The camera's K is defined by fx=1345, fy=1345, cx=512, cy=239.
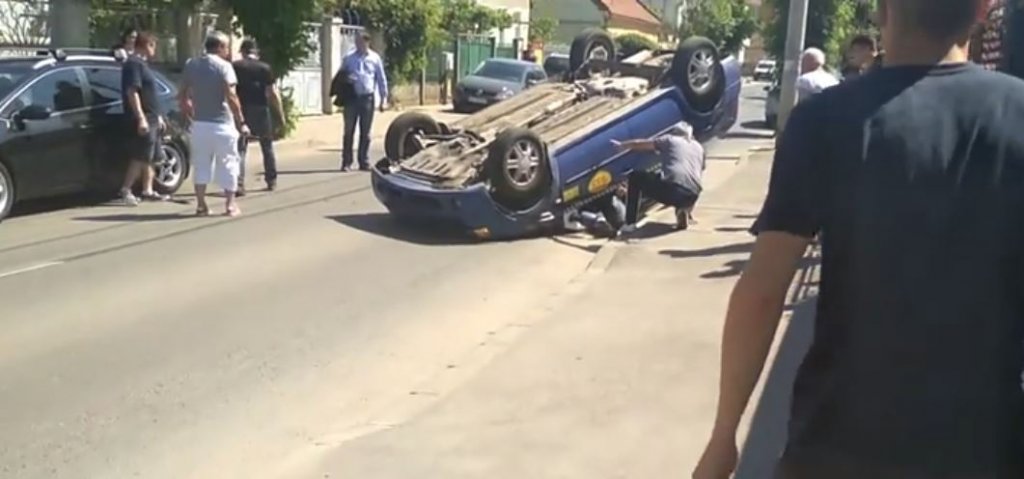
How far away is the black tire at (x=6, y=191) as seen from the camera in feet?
40.4

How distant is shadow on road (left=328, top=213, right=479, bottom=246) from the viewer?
480 inches

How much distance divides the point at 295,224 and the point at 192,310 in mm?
4000

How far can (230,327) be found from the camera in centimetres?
848

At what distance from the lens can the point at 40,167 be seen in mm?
12844

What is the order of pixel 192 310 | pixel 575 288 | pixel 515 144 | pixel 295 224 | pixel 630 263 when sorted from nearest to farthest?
1. pixel 192 310
2. pixel 575 288
3. pixel 630 263
4. pixel 515 144
5. pixel 295 224

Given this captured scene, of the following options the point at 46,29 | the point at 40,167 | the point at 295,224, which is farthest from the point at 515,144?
the point at 46,29

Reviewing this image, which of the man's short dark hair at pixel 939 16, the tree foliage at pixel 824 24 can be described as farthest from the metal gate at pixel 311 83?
the man's short dark hair at pixel 939 16

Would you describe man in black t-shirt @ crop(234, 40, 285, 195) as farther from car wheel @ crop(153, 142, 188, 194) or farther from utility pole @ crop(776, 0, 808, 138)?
utility pole @ crop(776, 0, 808, 138)

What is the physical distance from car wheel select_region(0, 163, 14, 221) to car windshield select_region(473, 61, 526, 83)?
68.4 ft

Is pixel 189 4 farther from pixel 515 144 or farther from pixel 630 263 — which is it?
pixel 630 263

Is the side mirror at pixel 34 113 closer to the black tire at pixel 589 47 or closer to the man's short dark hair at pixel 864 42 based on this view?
the black tire at pixel 589 47

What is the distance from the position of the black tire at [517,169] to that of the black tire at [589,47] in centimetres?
421

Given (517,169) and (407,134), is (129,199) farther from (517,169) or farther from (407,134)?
(517,169)

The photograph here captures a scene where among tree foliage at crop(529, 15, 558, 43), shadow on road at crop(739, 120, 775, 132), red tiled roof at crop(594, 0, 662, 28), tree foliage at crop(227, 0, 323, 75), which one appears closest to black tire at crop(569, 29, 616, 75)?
tree foliage at crop(227, 0, 323, 75)
